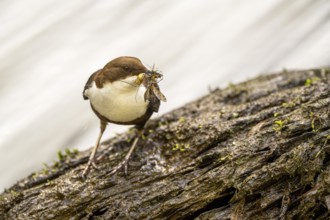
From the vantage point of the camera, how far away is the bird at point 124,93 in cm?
301

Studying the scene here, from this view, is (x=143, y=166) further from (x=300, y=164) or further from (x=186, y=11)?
(x=186, y=11)

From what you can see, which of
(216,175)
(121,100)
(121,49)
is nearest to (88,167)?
(121,100)

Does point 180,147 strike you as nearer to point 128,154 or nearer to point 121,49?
point 128,154

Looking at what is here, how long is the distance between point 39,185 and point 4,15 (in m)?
6.60

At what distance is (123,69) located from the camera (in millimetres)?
3014

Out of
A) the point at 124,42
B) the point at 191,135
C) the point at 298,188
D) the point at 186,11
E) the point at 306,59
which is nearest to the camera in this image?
the point at 298,188

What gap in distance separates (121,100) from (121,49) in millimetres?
5702

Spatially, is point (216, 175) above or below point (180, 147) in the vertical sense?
below

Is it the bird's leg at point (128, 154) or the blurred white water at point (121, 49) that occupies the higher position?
the blurred white water at point (121, 49)

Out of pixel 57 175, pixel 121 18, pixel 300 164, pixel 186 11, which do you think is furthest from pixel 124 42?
pixel 300 164

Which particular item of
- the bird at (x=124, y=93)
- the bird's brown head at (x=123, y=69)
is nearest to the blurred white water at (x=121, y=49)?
the bird at (x=124, y=93)

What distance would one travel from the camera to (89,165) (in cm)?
324

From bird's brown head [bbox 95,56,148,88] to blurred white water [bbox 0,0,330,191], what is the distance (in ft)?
12.7

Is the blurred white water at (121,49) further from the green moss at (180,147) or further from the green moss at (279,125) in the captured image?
the green moss at (279,125)
